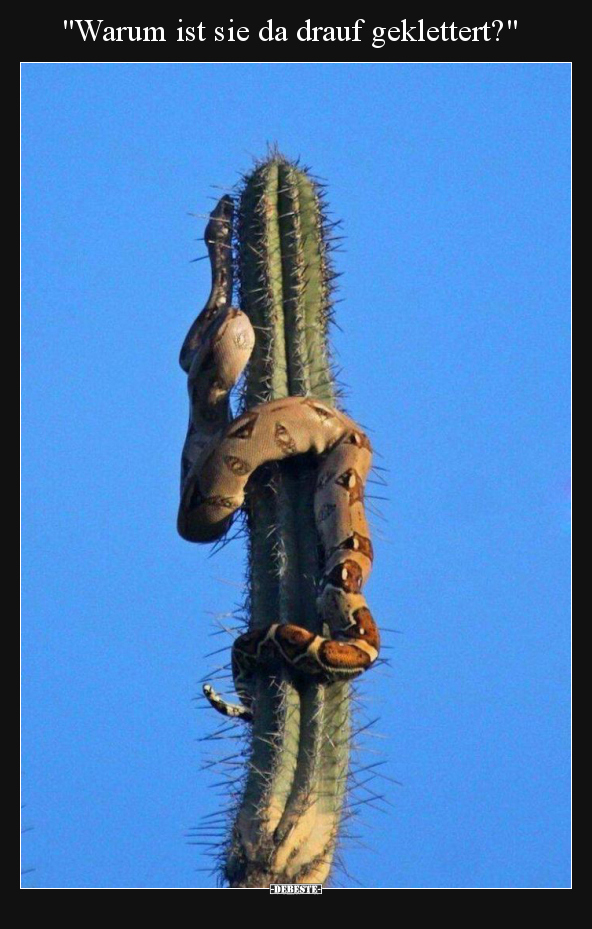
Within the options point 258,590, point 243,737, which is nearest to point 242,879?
point 243,737

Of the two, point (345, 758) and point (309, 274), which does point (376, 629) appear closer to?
point (345, 758)

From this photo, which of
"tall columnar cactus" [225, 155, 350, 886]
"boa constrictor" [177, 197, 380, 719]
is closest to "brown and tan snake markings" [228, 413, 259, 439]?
"boa constrictor" [177, 197, 380, 719]

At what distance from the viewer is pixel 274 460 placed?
37.9 ft

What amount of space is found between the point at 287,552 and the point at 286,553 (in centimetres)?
2

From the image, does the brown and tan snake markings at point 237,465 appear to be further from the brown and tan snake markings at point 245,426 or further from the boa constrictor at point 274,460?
the brown and tan snake markings at point 245,426

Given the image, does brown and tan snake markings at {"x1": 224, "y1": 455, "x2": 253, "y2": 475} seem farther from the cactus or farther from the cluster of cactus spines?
the cluster of cactus spines

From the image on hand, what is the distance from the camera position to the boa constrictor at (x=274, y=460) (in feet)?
34.0

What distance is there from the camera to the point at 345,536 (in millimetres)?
11047

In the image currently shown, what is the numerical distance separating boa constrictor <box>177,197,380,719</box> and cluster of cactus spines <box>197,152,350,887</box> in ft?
0.38

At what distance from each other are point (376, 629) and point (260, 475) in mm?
1553

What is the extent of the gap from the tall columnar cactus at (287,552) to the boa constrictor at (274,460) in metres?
0.12

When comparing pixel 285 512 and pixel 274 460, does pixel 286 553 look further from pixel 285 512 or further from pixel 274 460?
pixel 274 460

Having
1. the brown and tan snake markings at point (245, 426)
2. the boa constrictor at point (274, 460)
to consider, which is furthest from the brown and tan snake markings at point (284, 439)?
the brown and tan snake markings at point (245, 426)

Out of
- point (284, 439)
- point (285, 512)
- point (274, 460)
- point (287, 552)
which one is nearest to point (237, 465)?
point (274, 460)
